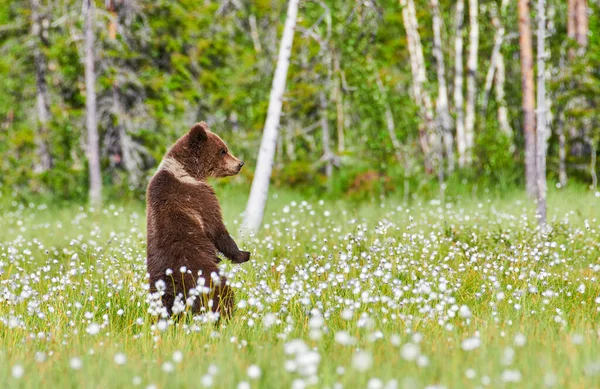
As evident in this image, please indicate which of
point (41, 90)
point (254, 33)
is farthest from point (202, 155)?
point (254, 33)

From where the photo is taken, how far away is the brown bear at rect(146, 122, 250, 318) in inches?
192

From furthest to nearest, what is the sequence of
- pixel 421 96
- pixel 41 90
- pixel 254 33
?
pixel 254 33 < pixel 41 90 < pixel 421 96

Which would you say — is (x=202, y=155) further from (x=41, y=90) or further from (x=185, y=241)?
(x=41, y=90)

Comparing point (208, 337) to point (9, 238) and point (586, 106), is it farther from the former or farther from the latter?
point (586, 106)

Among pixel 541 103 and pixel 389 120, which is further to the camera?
pixel 389 120

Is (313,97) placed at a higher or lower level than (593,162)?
A: higher

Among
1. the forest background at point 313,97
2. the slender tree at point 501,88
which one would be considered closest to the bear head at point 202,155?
the forest background at point 313,97

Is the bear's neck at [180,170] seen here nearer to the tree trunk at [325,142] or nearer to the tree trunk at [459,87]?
the tree trunk at [325,142]

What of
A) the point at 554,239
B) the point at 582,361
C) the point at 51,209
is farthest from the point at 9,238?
the point at 582,361

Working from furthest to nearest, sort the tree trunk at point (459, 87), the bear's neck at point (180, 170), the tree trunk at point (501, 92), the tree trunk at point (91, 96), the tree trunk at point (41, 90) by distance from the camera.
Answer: the tree trunk at point (501, 92) < the tree trunk at point (41, 90) < the tree trunk at point (459, 87) < the tree trunk at point (91, 96) < the bear's neck at point (180, 170)

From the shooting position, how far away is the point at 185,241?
4973 mm

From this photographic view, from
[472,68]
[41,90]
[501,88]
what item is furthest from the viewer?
[41,90]

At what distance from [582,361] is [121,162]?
15803 millimetres

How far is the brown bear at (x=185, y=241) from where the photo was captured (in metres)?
4.89
